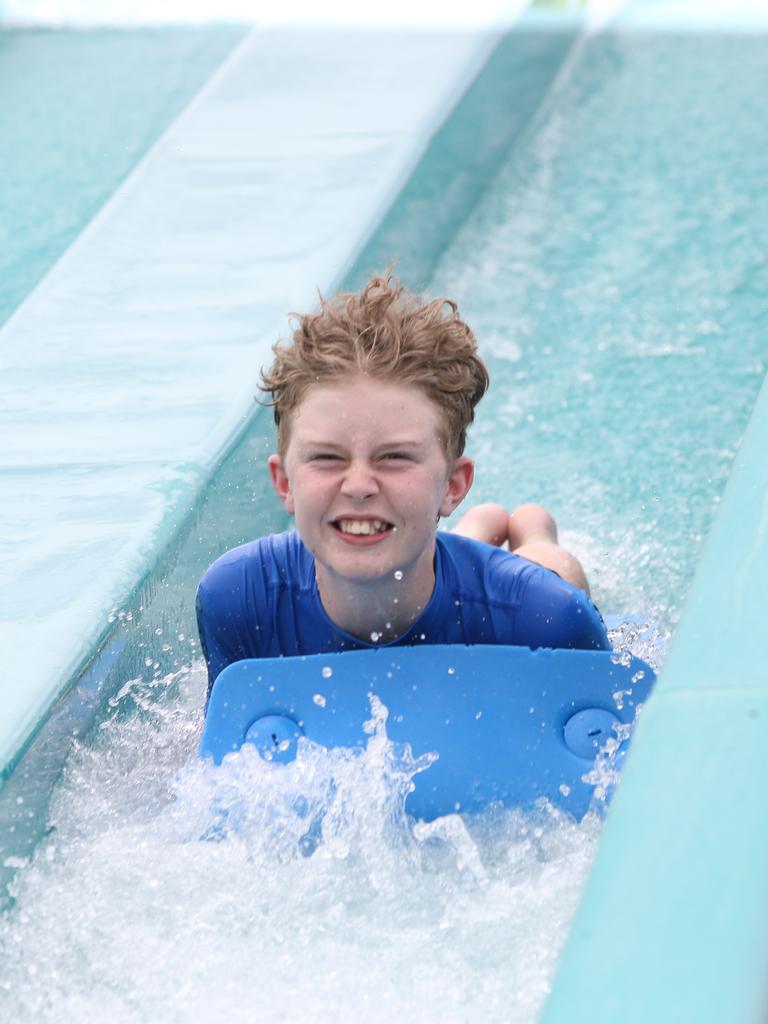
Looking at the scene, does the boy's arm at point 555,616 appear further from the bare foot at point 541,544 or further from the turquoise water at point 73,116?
the turquoise water at point 73,116

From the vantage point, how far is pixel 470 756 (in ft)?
6.15

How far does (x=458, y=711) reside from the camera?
1.91m

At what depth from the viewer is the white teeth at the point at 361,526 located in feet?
6.01

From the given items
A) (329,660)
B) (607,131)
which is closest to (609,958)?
(329,660)

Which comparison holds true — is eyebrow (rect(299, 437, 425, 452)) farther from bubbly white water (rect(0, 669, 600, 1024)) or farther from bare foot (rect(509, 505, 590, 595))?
bare foot (rect(509, 505, 590, 595))

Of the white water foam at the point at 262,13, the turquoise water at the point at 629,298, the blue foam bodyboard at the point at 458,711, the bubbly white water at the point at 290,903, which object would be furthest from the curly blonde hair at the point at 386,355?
the white water foam at the point at 262,13

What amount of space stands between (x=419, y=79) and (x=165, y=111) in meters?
0.80

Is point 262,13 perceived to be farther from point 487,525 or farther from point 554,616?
point 554,616

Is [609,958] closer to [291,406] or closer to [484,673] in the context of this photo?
[484,673]

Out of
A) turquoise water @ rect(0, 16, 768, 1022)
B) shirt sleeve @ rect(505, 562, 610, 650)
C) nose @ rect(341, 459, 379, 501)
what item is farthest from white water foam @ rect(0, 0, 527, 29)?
nose @ rect(341, 459, 379, 501)

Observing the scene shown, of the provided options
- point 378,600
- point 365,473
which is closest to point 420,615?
point 378,600

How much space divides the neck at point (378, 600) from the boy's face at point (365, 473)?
80 millimetres

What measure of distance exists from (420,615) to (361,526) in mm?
245

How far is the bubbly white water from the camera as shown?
5.35 feet
